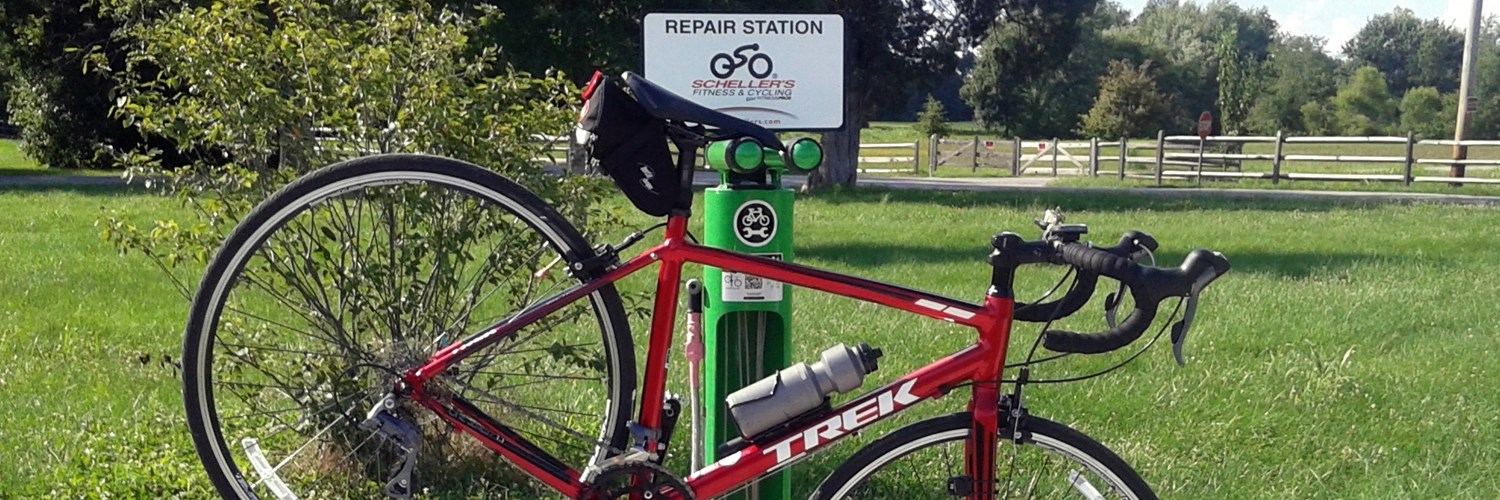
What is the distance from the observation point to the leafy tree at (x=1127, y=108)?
50812mm

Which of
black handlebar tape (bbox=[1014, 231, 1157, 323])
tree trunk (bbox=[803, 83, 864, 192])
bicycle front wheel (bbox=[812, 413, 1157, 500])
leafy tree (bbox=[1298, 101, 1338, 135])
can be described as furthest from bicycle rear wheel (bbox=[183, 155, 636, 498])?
leafy tree (bbox=[1298, 101, 1338, 135])

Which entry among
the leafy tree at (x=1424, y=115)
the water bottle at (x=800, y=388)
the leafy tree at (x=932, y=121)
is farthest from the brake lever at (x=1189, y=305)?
the leafy tree at (x=1424, y=115)

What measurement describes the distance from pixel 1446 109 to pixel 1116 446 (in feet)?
201

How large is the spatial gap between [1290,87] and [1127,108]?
1512 cm

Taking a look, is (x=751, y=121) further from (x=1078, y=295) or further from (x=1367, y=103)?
(x=1367, y=103)

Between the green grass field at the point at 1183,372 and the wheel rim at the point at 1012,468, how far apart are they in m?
1.12

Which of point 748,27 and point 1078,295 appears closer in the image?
point 1078,295

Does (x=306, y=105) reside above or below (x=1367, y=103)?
above

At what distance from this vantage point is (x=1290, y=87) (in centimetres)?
6216

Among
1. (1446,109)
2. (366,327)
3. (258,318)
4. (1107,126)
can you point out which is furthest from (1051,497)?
(1446,109)

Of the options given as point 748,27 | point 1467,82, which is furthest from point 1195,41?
point 748,27

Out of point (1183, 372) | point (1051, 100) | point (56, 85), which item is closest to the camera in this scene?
point (1183, 372)

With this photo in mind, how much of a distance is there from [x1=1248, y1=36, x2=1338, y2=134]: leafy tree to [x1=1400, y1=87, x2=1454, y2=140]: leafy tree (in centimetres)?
390

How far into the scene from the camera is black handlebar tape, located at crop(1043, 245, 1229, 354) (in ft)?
8.74
